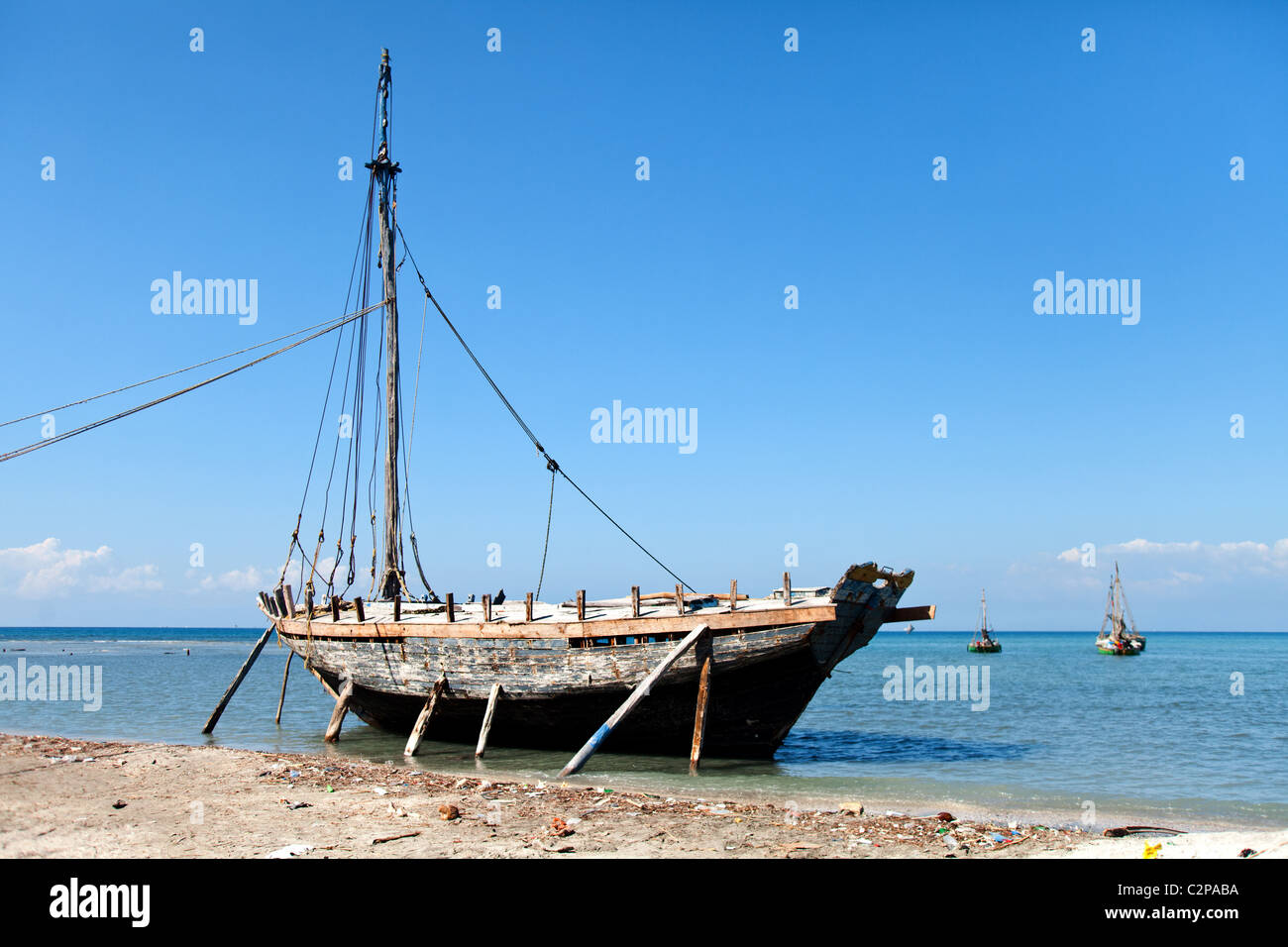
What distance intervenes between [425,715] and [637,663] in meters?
5.30

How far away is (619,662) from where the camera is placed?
15.6 meters

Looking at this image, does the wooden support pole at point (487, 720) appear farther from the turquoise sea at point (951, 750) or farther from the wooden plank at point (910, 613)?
the wooden plank at point (910, 613)

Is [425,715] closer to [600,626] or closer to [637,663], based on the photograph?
[600,626]

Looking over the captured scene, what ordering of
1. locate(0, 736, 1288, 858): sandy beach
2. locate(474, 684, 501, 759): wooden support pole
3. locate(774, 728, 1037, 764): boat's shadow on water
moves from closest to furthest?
locate(0, 736, 1288, 858): sandy beach → locate(474, 684, 501, 759): wooden support pole → locate(774, 728, 1037, 764): boat's shadow on water

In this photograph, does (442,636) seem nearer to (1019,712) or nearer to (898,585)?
(898,585)

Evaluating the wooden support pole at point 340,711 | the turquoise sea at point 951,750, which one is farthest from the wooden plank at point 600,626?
the turquoise sea at point 951,750

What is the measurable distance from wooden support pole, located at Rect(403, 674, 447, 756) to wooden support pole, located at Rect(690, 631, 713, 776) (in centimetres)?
579

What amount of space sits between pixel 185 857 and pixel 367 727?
16.5 m

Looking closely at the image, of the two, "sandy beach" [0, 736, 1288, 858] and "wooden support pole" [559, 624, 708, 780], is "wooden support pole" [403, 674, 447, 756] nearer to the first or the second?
"sandy beach" [0, 736, 1288, 858]

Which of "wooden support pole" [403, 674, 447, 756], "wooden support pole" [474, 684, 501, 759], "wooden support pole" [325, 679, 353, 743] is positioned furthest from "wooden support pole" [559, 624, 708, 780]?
"wooden support pole" [325, 679, 353, 743]

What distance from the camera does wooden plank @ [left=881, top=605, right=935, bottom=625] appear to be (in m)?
15.2

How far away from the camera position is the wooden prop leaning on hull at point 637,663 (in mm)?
14859

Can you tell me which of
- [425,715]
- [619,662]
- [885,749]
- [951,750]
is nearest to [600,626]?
[619,662]
